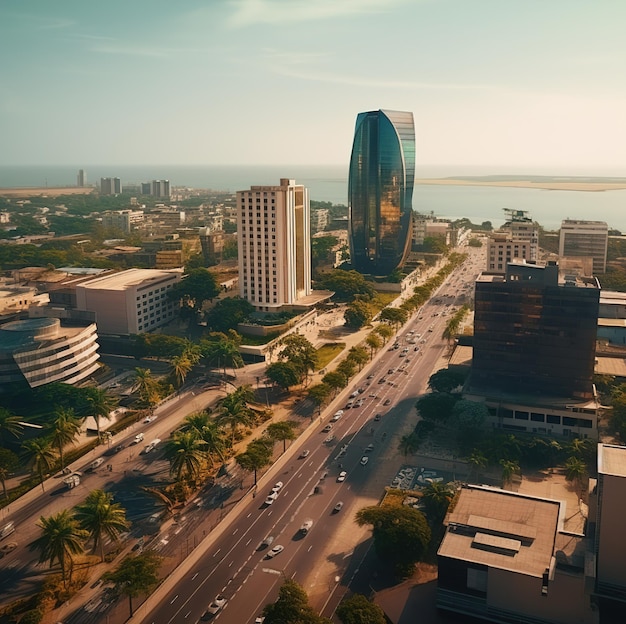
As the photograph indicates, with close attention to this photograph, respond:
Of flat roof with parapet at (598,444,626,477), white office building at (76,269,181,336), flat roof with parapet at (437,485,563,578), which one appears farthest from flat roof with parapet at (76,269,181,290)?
flat roof with parapet at (598,444,626,477)

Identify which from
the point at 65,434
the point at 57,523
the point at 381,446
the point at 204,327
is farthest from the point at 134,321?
the point at 57,523

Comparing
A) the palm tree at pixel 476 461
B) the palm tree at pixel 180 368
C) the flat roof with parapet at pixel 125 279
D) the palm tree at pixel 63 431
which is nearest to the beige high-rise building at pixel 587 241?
the flat roof with parapet at pixel 125 279

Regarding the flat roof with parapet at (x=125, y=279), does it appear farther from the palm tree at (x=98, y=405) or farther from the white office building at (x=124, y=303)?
the palm tree at (x=98, y=405)

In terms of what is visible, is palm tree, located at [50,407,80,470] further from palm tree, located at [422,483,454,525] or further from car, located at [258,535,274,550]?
palm tree, located at [422,483,454,525]

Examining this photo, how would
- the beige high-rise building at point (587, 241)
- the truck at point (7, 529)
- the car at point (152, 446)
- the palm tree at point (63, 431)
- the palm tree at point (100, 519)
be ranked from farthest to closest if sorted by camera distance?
the beige high-rise building at point (587, 241)
the car at point (152, 446)
the palm tree at point (63, 431)
the truck at point (7, 529)
the palm tree at point (100, 519)

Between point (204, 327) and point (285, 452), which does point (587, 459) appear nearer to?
point (285, 452)

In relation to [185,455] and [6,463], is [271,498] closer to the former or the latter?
[185,455]
